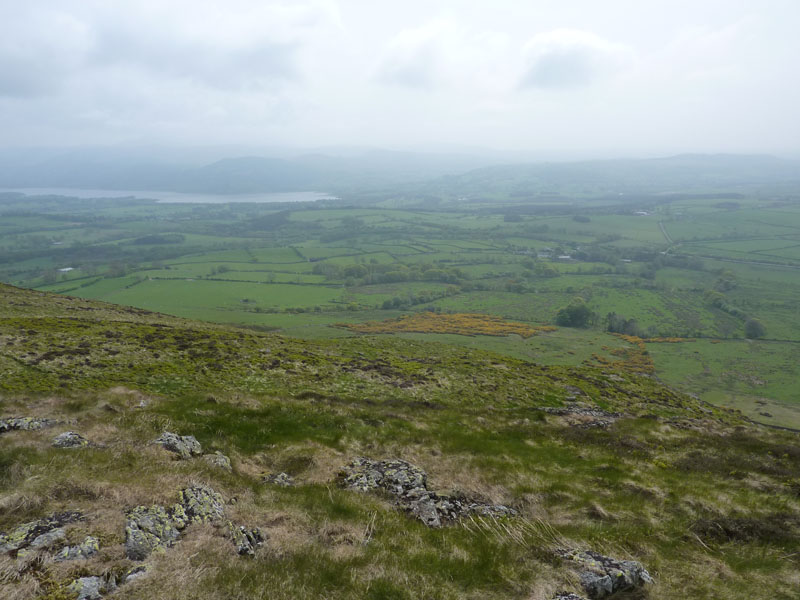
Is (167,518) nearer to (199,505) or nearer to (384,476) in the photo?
(199,505)

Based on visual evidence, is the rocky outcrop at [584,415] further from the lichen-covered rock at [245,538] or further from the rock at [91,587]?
the rock at [91,587]

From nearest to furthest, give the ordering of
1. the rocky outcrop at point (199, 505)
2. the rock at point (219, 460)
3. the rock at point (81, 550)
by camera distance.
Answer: the rock at point (81, 550) < the rocky outcrop at point (199, 505) < the rock at point (219, 460)

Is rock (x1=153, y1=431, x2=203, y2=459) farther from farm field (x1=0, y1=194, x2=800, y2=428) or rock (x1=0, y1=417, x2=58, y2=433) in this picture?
farm field (x1=0, y1=194, x2=800, y2=428)

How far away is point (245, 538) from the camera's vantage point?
37.2ft

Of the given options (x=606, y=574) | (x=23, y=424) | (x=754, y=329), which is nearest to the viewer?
(x=606, y=574)

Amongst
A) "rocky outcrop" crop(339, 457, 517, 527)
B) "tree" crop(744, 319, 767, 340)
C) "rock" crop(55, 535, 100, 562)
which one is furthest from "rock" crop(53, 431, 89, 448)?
"tree" crop(744, 319, 767, 340)

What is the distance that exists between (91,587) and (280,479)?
29.4ft

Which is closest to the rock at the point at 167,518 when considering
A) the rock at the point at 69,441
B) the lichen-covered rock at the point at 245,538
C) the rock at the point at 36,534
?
the lichen-covered rock at the point at 245,538

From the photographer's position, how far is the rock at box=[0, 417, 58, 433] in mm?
17031

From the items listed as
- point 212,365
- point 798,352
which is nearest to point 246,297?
point 212,365

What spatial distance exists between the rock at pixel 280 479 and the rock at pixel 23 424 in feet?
34.5

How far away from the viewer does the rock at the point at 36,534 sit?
30.5ft

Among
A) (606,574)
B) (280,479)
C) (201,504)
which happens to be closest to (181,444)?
(280,479)

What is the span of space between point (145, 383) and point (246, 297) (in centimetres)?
11422
